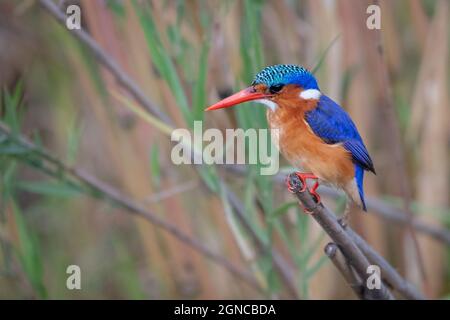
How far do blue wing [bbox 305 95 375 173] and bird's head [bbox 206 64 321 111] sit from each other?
3cm

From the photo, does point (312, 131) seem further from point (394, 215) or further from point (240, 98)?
point (394, 215)

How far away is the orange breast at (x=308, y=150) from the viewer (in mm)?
1311

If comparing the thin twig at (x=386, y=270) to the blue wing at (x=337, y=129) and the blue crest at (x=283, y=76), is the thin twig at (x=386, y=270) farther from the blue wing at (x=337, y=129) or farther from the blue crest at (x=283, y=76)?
the blue crest at (x=283, y=76)

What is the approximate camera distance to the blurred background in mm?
1646

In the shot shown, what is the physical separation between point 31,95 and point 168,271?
3.16ft

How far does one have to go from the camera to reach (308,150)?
51.8 inches

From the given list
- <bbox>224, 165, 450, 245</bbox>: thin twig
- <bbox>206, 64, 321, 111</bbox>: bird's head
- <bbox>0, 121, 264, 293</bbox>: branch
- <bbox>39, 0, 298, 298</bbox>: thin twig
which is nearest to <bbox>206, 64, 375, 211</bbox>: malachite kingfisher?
<bbox>206, 64, 321, 111</bbox>: bird's head

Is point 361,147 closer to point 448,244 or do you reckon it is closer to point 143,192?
point 143,192

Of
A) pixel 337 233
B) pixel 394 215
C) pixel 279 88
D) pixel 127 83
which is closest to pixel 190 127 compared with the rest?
pixel 127 83

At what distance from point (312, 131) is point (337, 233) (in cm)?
18

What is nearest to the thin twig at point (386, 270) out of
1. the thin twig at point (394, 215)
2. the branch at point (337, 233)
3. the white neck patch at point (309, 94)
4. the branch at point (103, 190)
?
the branch at point (337, 233)

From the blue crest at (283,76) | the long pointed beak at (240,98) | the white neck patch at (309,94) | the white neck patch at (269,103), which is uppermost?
the blue crest at (283,76)

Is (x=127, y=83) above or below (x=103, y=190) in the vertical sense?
above

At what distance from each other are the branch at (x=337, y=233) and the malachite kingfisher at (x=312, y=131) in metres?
0.05
